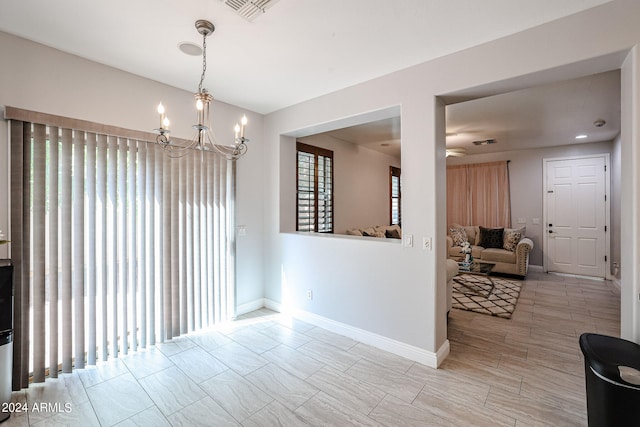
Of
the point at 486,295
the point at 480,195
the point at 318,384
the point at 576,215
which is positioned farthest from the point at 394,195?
the point at 318,384

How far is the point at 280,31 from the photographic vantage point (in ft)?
7.11

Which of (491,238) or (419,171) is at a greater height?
(419,171)

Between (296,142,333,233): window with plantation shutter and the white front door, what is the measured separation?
504 cm

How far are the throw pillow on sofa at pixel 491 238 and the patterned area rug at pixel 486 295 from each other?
2.76 feet

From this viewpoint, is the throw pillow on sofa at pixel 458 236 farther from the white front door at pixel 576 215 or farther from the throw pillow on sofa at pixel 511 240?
the white front door at pixel 576 215

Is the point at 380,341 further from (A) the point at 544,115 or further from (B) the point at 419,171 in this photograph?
(A) the point at 544,115

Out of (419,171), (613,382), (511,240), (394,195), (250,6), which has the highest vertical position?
(250,6)

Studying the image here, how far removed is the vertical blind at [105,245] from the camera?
2.27 metres

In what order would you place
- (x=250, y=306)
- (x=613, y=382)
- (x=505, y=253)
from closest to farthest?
1. (x=613, y=382)
2. (x=250, y=306)
3. (x=505, y=253)

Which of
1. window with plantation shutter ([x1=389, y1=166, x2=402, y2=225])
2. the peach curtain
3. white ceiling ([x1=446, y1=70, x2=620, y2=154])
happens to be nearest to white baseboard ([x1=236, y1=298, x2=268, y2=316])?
white ceiling ([x1=446, y1=70, x2=620, y2=154])

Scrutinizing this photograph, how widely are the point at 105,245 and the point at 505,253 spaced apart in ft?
22.3

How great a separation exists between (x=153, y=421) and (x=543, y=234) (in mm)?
7714

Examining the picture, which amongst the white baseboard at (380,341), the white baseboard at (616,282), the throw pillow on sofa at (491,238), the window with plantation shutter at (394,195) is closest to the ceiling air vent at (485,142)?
the throw pillow on sofa at (491,238)

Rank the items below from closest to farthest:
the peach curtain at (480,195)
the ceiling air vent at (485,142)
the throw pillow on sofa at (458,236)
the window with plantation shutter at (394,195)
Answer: the ceiling air vent at (485,142) < the throw pillow on sofa at (458,236) < the peach curtain at (480,195) < the window with plantation shutter at (394,195)
